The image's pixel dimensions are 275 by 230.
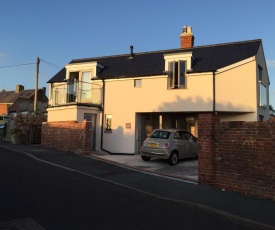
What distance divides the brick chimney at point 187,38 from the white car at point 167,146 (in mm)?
9953

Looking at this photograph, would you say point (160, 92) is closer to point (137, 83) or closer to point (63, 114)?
point (137, 83)

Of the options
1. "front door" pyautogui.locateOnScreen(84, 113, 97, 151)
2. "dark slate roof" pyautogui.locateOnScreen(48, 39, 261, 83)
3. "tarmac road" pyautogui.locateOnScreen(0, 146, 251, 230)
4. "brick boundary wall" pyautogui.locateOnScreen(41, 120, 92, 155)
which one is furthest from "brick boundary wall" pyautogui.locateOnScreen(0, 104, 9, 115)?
"tarmac road" pyautogui.locateOnScreen(0, 146, 251, 230)

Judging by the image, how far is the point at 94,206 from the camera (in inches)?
277

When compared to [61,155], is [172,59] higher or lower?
higher

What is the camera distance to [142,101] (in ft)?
64.5

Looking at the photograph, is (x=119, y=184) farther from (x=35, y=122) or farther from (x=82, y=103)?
(x=35, y=122)

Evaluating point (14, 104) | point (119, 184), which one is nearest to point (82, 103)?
point (119, 184)

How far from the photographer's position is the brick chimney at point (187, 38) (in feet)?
78.5

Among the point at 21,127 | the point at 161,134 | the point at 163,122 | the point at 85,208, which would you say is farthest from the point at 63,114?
the point at 85,208

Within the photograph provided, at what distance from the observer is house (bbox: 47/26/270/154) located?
1808cm

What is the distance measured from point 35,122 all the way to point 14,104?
35332 millimetres

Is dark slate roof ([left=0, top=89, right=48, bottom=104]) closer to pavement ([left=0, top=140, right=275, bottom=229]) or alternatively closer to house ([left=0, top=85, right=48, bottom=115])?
house ([left=0, top=85, right=48, bottom=115])

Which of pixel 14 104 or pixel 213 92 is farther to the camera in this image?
pixel 14 104

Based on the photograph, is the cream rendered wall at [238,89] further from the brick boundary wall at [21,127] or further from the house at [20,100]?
the house at [20,100]
